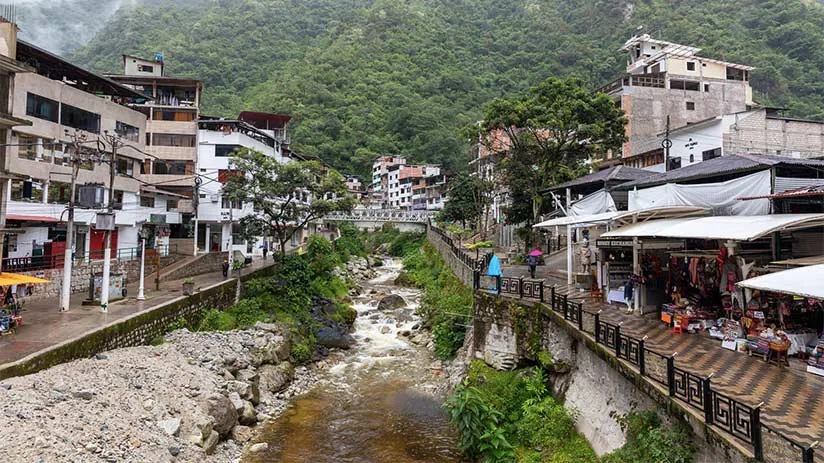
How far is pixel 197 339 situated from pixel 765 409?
66.3 ft

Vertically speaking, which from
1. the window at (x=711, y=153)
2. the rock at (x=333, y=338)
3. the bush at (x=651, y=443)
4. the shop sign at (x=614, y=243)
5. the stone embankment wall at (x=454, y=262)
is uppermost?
the window at (x=711, y=153)

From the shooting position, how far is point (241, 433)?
15039 mm

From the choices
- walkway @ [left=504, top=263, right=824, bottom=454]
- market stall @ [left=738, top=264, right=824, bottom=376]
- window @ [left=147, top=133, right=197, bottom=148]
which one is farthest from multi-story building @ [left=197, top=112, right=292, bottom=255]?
market stall @ [left=738, top=264, right=824, bottom=376]

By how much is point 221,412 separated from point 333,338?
11.0 meters

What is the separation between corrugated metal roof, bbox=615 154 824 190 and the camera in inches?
534

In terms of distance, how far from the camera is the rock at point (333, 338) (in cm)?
2517

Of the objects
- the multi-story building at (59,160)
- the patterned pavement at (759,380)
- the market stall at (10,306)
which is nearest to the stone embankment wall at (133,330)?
the market stall at (10,306)

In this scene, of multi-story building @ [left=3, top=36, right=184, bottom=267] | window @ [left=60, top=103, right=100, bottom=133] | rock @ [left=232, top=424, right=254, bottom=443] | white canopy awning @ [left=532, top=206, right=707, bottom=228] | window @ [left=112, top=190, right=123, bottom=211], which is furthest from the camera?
window @ [left=112, top=190, right=123, bottom=211]

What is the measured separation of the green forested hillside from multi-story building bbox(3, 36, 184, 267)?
4762cm

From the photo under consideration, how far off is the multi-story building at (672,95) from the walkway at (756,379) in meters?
34.9

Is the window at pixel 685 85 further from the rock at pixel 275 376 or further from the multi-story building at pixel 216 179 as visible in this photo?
the rock at pixel 275 376

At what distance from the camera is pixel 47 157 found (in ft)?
85.9

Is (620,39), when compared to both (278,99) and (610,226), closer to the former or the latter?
(278,99)

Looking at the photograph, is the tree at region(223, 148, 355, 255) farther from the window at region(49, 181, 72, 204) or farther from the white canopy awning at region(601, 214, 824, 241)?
the white canopy awning at region(601, 214, 824, 241)
